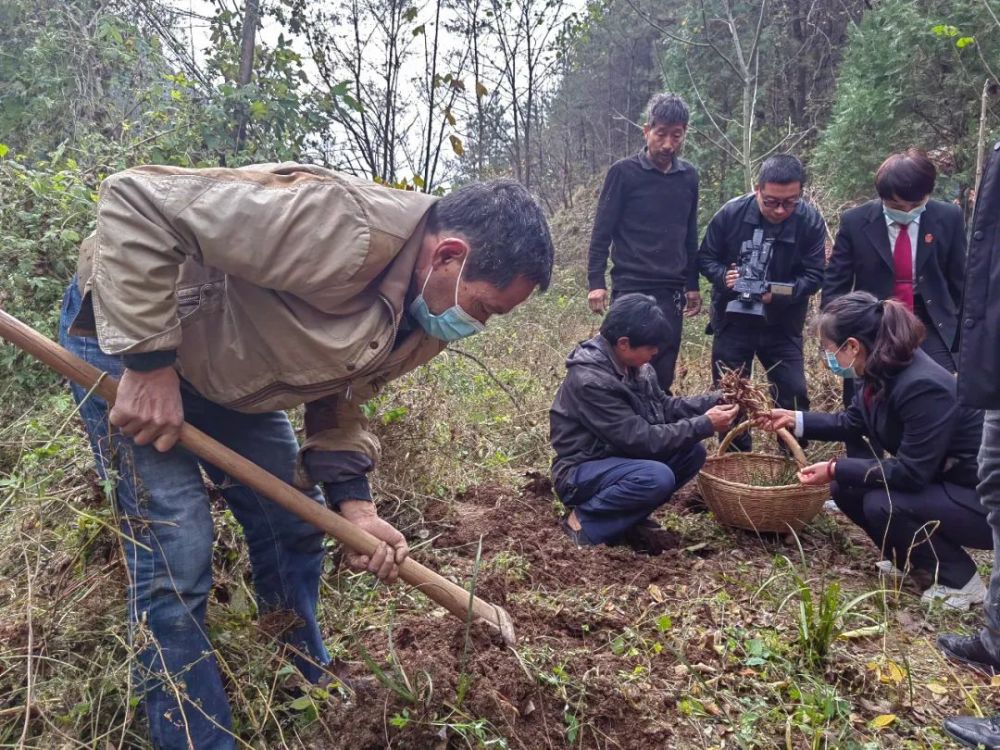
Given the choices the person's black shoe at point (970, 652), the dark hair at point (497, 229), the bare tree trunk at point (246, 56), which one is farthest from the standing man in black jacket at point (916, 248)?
the bare tree trunk at point (246, 56)

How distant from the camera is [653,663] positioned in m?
2.47

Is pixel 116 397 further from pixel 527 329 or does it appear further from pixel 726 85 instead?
pixel 726 85

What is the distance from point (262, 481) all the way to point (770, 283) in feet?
10.8

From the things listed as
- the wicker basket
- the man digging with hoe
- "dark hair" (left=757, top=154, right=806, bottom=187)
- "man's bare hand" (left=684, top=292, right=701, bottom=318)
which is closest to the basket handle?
the wicker basket

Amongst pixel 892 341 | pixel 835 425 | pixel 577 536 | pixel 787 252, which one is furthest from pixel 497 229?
pixel 787 252

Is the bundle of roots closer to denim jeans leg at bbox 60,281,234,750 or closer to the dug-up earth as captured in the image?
the dug-up earth

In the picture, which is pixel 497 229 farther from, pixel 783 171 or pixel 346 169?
pixel 346 169

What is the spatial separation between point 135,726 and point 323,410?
3.18 ft

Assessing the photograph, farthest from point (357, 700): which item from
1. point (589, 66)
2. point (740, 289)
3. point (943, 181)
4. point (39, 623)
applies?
point (589, 66)

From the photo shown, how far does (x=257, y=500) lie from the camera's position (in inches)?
84.0

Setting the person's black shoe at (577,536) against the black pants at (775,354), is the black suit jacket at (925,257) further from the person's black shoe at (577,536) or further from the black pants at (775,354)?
the person's black shoe at (577,536)

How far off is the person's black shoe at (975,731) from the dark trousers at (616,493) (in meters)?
1.42

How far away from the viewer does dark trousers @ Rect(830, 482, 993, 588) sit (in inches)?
116

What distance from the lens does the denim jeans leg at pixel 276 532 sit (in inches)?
81.7
